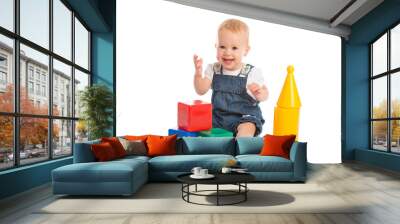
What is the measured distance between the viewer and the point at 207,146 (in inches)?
266

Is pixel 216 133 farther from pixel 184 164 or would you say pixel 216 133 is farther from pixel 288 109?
pixel 184 164

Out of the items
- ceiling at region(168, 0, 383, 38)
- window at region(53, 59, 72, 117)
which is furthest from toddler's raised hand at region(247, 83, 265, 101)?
window at region(53, 59, 72, 117)

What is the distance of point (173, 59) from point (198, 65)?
23.7 inches

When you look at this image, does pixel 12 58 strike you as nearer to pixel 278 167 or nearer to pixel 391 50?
pixel 278 167

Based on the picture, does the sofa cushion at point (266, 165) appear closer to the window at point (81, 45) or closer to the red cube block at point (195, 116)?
the red cube block at point (195, 116)

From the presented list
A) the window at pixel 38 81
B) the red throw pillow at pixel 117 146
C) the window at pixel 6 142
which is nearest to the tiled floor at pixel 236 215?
the window at pixel 6 142

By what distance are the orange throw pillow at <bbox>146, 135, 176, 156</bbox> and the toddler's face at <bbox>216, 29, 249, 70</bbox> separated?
2926 millimetres

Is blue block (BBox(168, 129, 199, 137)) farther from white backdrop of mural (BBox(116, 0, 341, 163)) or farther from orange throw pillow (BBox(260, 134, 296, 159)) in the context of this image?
orange throw pillow (BBox(260, 134, 296, 159))

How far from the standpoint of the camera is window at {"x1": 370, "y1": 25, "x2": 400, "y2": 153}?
7992 millimetres

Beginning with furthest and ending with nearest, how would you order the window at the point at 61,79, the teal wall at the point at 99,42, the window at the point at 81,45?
the window at the point at 81,45 → the window at the point at 61,79 → the teal wall at the point at 99,42

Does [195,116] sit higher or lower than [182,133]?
higher

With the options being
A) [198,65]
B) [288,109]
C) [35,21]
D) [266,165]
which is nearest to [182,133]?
[198,65]

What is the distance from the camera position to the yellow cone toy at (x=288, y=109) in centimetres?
894

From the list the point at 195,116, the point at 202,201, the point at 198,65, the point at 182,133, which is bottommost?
the point at 202,201
